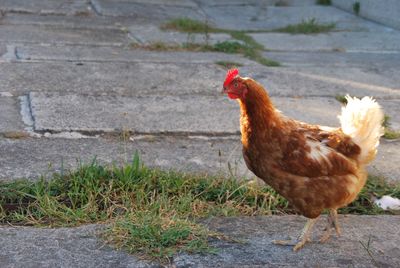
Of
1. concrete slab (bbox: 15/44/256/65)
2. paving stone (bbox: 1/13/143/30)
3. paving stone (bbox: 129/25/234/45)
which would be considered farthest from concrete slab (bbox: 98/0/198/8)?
concrete slab (bbox: 15/44/256/65)

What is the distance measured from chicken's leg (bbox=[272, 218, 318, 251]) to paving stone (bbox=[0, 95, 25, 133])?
6.81 feet

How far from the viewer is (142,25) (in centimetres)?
847

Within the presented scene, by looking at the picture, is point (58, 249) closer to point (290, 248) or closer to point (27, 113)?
point (290, 248)

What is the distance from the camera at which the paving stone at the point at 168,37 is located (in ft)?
24.1

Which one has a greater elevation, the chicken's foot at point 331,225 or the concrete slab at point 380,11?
the concrete slab at point 380,11

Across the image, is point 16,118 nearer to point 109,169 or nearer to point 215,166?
point 109,169

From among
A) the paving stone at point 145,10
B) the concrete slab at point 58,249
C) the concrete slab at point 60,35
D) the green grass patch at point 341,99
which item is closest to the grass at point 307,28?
the paving stone at point 145,10

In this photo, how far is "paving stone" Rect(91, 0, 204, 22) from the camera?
931cm

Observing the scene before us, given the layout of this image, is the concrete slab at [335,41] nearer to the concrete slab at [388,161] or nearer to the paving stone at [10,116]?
the concrete slab at [388,161]

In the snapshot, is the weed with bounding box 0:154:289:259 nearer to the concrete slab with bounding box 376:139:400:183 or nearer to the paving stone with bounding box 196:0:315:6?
the concrete slab with bounding box 376:139:400:183

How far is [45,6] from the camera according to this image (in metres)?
9.33

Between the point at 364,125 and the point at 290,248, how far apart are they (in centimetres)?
73

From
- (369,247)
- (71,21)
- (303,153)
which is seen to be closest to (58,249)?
(303,153)

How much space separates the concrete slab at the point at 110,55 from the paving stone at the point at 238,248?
3.38 m
